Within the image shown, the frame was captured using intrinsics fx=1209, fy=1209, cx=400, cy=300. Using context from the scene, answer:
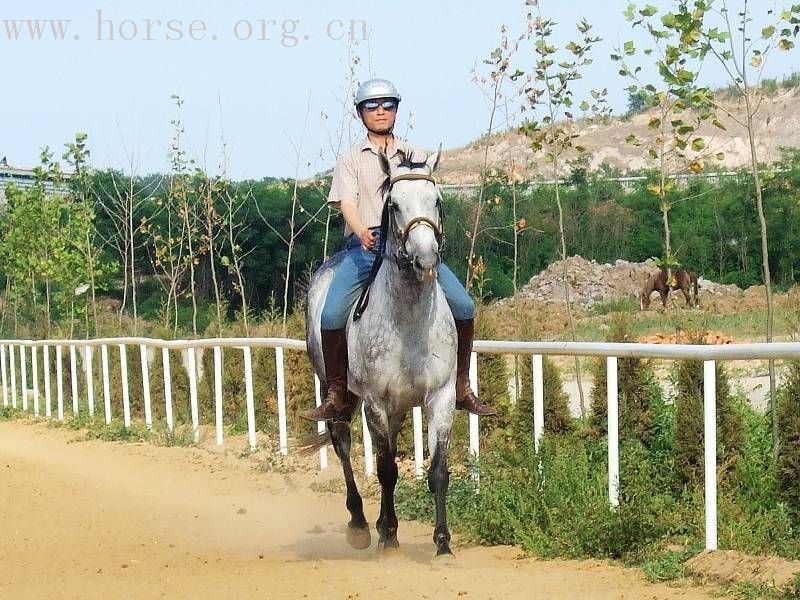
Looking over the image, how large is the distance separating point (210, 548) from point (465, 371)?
2.24 meters

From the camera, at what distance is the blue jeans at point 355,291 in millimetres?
7508

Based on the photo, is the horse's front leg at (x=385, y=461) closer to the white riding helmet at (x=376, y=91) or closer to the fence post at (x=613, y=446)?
the fence post at (x=613, y=446)

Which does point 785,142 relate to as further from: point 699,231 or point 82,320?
point 82,320

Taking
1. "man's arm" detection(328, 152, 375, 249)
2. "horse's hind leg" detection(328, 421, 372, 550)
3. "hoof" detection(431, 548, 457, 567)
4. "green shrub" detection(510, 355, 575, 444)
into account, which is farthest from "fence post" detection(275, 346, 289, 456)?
"hoof" detection(431, 548, 457, 567)

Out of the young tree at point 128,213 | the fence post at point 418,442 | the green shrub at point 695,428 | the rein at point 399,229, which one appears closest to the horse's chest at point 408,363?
the rein at point 399,229

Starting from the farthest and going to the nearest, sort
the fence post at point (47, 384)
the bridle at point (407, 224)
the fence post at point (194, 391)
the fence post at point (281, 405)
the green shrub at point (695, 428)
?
the fence post at point (47, 384) → the fence post at point (194, 391) → the fence post at point (281, 405) → the green shrub at point (695, 428) → the bridle at point (407, 224)

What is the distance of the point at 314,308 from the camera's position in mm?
8820

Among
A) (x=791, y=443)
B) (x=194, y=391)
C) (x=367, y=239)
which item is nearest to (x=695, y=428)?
(x=791, y=443)

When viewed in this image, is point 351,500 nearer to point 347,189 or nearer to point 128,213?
point 347,189

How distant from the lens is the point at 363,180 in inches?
302

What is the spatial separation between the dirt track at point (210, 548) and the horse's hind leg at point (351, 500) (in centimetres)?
12

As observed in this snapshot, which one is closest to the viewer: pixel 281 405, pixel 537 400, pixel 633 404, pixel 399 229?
pixel 399 229

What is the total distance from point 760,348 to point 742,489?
71.5 inches

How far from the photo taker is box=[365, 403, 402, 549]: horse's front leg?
24.2 ft
